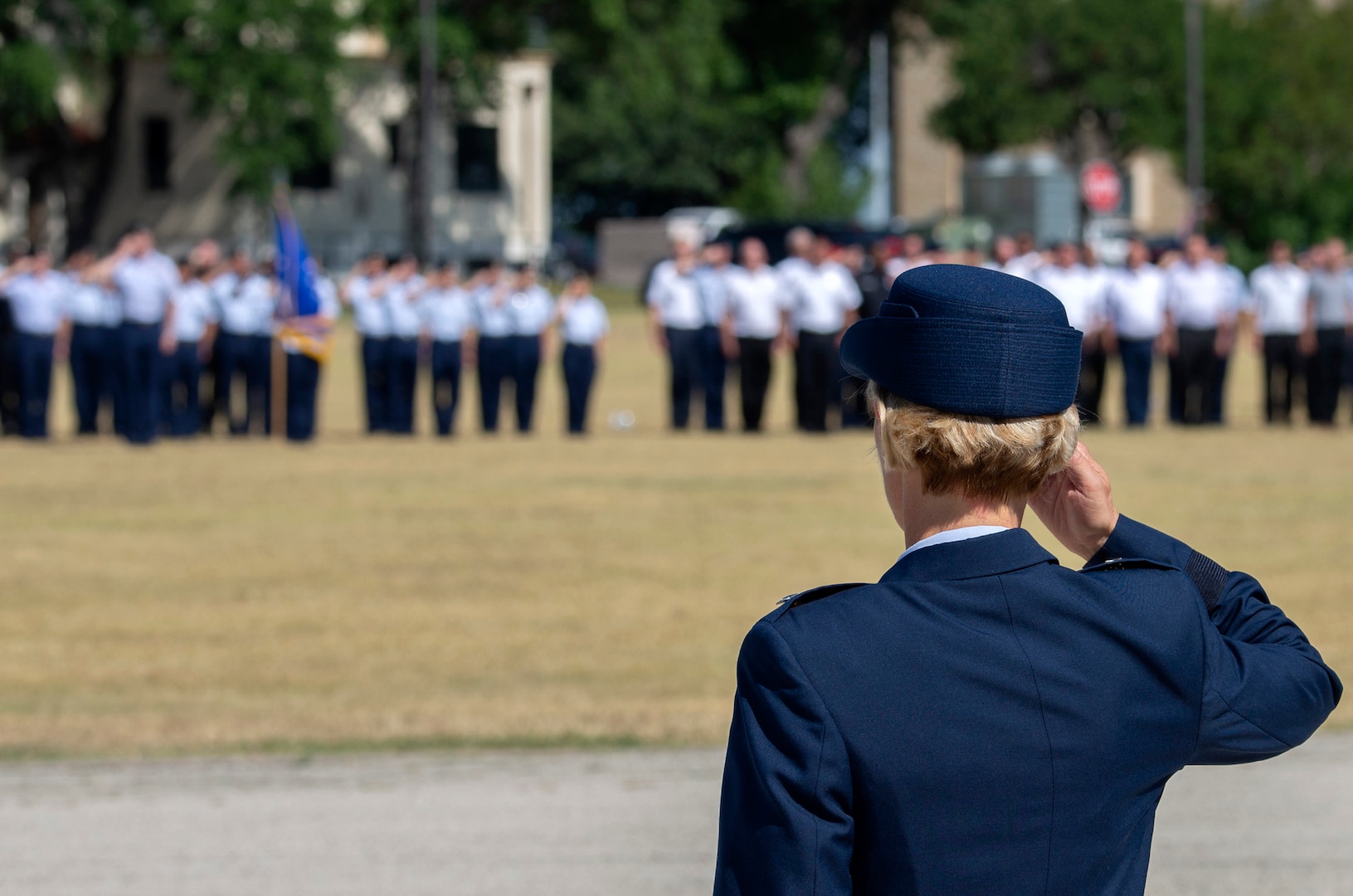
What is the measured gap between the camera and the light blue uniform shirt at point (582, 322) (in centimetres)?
1942

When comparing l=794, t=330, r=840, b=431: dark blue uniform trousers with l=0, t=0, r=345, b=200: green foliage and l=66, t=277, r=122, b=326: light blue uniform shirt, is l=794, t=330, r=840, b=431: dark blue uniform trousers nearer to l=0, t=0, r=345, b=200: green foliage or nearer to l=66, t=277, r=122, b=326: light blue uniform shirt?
l=66, t=277, r=122, b=326: light blue uniform shirt

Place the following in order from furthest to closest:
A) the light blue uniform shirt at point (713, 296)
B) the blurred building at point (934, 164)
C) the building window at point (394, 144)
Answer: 1. the blurred building at point (934, 164)
2. the building window at point (394, 144)
3. the light blue uniform shirt at point (713, 296)

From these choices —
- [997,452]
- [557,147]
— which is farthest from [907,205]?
[997,452]

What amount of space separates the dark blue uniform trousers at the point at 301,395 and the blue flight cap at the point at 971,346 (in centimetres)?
1676

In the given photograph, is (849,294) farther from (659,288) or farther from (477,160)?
(477,160)

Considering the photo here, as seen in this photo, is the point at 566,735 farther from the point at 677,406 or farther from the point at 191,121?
the point at 191,121

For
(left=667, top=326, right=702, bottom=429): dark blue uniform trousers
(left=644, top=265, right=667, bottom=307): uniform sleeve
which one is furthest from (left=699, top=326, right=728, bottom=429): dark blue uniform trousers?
(left=644, top=265, right=667, bottom=307): uniform sleeve

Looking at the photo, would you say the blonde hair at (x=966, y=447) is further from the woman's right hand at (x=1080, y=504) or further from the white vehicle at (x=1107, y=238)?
the white vehicle at (x=1107, y=238)

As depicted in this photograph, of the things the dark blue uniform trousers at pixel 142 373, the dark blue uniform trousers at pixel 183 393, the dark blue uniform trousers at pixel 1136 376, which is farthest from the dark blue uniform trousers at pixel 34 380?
the dark blue uniform trousers at pixel 1136 376

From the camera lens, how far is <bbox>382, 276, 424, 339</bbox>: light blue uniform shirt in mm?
19578

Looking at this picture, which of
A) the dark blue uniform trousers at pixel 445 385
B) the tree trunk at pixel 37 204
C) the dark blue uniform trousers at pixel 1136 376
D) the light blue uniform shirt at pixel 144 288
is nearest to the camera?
the light blue uniform shirt at pixel 144 288

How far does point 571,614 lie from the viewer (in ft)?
30.5

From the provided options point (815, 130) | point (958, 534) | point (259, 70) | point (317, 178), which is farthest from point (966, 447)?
point (815, 130)

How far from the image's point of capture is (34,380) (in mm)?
18625
